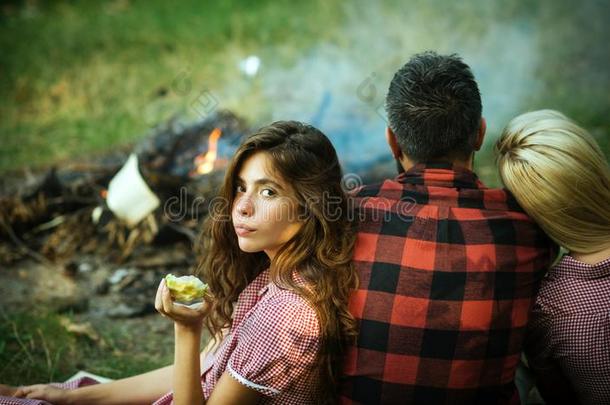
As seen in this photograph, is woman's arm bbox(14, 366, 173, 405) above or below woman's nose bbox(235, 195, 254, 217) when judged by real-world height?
below

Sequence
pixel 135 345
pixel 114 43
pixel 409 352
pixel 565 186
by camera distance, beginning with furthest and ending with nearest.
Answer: pixel 114 43 → pixel 135 345 → pixel 565 186 → pixel 409 352

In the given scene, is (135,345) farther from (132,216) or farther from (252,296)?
(252,296)

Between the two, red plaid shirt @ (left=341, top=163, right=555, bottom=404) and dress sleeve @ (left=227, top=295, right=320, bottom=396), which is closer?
dress sleeve @ (left=227, top=295, right=320, bottom=396)

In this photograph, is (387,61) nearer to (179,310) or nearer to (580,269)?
(580,269)

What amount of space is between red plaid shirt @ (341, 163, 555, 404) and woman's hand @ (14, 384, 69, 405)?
41.2 inches

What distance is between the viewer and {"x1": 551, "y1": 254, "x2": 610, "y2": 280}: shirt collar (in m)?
2.30

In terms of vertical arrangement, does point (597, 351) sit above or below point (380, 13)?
below

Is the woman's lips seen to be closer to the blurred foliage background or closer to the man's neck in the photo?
the man's neck

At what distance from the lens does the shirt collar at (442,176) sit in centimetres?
224

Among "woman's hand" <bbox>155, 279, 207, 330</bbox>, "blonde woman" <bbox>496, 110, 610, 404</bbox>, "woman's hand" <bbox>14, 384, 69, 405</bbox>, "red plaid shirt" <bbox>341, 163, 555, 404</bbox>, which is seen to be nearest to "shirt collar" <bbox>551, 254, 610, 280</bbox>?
"blonde woman" <bbox>496, 110, 610, 404</bbox>

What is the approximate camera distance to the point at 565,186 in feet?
7.47

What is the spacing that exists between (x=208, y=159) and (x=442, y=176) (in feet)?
7.57

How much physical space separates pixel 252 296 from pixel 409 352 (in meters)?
0.57

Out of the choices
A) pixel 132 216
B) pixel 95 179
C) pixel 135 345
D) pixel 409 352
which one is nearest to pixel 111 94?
pixel 95 179
